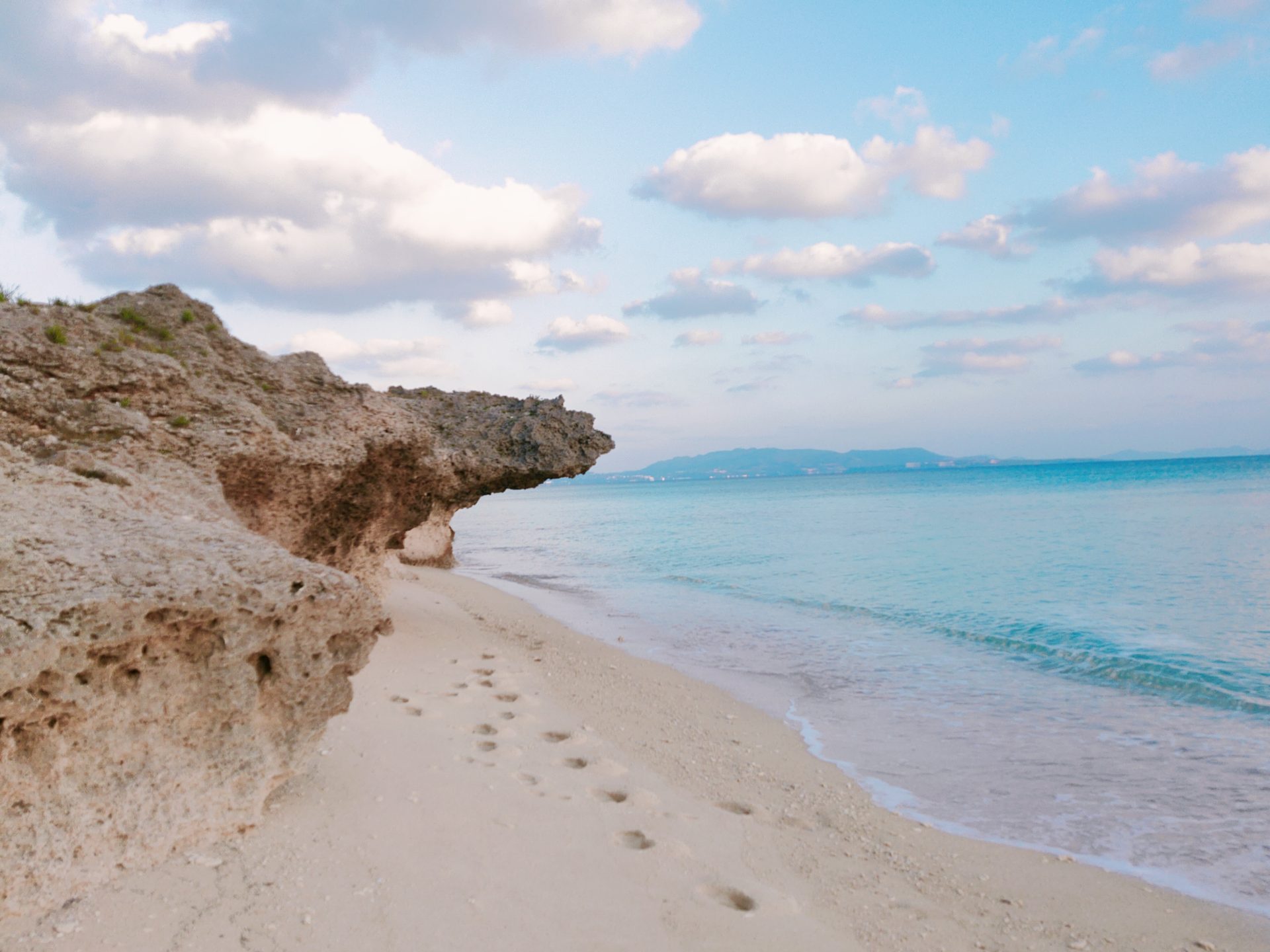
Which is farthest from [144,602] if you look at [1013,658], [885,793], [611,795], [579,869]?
[1013,658]

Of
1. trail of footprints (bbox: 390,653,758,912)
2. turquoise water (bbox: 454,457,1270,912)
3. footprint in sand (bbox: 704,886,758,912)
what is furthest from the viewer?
turquoise water (bbox: 454,457,1270,912)

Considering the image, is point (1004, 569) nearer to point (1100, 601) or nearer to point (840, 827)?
point (1100, 601)

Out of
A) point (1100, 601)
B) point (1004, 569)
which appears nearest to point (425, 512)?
point (1100, 601)

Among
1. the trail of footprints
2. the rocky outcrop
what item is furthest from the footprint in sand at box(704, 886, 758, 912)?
the rocky outcrop

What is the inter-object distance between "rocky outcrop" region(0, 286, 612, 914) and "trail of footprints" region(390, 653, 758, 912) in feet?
5.77

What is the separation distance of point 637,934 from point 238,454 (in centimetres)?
485

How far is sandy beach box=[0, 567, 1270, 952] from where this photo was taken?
11.8ft

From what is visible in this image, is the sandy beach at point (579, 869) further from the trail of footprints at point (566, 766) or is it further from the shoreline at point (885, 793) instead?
the shoreline at point (885, 793)

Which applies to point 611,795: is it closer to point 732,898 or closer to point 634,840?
point 634,840

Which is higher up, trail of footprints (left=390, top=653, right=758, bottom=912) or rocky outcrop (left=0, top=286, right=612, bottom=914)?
rocky outcrop (left=0, top=286, right=612, bottom=914)

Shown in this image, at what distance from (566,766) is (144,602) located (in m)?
3.45

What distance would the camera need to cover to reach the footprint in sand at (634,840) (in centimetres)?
479

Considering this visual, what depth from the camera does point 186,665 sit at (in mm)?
4047

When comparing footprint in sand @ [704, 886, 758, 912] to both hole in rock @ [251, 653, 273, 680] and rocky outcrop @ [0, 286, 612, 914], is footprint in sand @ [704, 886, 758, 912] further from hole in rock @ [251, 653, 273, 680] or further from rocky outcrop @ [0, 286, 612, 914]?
hole in rock @ [251, 653, 273, 680]
